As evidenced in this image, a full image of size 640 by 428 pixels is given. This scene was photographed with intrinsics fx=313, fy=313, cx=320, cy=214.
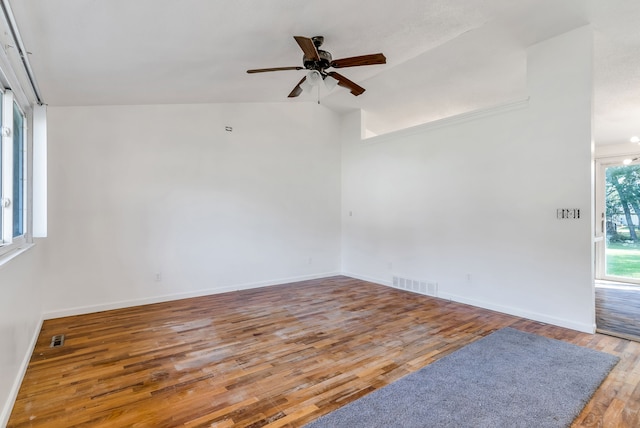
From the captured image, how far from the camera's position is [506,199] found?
3977 mm

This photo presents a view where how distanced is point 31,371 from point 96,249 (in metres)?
1.85

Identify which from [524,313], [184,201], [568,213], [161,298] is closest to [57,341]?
[161,298]

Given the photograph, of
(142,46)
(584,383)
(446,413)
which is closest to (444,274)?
(584,383)

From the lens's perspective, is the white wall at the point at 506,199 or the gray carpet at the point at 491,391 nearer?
the gray carpet at the point at 491,391

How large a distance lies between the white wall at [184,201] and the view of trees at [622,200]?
5.23 metres

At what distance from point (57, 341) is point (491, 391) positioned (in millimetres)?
3916

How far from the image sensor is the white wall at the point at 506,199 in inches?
133

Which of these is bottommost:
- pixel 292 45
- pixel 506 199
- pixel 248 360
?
pixel 248 360

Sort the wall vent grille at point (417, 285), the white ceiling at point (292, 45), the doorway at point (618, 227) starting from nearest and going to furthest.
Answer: the white ceiling at point (292, 45) < the wall vent grille at point (417, 285) < the doorway at point (618, 227)

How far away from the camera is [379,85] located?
4.98 metres

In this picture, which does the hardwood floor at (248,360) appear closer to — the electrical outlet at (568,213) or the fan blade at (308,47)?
the electrical outlet at (568,213)

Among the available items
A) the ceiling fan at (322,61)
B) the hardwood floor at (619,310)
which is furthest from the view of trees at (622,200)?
the ceiling fan at (322,61)

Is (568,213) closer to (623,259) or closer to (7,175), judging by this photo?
(623,259)

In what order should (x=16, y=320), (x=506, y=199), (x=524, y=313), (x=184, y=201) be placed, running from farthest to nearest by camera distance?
(x=184, y=201)
(x=506, y=199)
(x=524, y=313)
(x=16, y=320)
